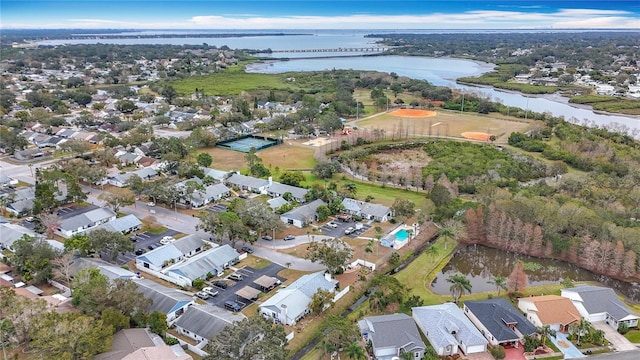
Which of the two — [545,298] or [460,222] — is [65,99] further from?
[545,298]

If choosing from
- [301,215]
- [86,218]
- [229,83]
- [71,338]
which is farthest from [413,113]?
[71,338]

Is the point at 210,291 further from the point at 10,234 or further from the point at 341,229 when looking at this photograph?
the point at 10,234

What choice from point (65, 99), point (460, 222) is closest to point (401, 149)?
point (460, 222)

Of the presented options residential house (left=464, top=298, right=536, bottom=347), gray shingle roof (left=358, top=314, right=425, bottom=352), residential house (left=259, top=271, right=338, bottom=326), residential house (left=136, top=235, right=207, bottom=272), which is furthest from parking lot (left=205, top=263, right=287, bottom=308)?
residential house (left=464, top=298, right=536, bottom=347)

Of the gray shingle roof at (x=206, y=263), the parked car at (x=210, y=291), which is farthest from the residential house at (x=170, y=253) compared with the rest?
the parked car at (x=210, y=291)

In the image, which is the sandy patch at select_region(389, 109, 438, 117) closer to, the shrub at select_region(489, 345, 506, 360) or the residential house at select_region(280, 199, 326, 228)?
the residential house at select_region(280, 199, 326, 228)

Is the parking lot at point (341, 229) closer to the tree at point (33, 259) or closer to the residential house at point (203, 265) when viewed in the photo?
the residential house at point (203, 265)
